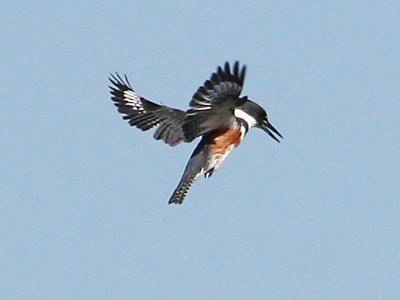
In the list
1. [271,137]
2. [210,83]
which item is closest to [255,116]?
[271,137]

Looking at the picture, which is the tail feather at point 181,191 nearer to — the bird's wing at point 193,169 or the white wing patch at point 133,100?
the bird's wing at point 193,169

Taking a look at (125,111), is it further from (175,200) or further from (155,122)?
(175,200)

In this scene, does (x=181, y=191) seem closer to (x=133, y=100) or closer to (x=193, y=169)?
(x=193, y=169)

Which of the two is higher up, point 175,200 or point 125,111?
point 125,111

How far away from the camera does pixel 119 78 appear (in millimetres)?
13320

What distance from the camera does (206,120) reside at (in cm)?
1100

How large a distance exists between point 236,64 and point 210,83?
347 mm

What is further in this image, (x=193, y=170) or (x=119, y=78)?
(x=119, y=78)

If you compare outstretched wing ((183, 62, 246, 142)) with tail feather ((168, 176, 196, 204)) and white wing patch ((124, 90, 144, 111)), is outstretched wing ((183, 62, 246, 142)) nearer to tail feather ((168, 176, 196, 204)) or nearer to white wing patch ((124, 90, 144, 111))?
tail feather ((168, 176, 196, 204))

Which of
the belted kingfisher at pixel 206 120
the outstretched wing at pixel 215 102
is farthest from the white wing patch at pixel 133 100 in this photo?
the outstretched wing at pixel 215 102

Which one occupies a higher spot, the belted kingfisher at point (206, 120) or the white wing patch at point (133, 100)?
the white wing patch at point (133, 100)

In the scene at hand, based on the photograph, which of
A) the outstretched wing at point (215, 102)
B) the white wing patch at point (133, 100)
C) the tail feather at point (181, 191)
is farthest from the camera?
the white wing patch at point (133, 100)

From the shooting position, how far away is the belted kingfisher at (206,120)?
1013 cm

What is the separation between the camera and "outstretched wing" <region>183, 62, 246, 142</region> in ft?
32.2
